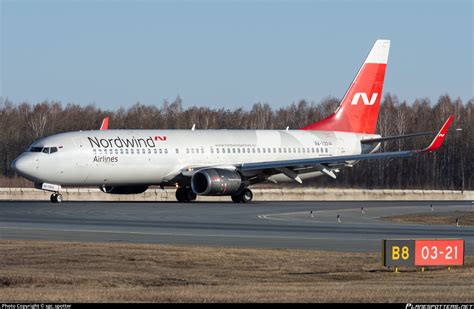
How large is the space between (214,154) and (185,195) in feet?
9.57

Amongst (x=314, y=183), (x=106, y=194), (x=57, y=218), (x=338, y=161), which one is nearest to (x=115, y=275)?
(x=57, y=218)

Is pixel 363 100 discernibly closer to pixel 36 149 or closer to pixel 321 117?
pixel 36 149

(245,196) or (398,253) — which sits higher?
(398,253)

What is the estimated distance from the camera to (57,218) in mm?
43906

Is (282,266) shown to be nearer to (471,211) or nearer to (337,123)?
(471,211)

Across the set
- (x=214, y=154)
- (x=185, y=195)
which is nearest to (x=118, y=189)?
(x=185, y=195)

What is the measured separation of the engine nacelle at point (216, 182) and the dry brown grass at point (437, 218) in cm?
1244

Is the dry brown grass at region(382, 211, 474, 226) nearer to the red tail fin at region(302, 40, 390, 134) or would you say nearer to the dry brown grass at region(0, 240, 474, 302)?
the dry brown grass at region(0, 240, 474, 302)

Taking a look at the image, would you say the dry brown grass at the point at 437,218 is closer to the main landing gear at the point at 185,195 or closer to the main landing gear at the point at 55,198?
the main landing gear at the point at 185,195

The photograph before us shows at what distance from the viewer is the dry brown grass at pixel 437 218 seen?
44906 millimetres

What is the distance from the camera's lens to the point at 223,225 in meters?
41.3

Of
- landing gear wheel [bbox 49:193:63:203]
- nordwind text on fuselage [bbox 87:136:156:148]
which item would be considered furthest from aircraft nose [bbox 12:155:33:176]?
nordwind text on fuselage [bbox 87:136:156:148]

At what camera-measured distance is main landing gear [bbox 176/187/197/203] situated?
200 feet

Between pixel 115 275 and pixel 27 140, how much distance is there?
283ft
